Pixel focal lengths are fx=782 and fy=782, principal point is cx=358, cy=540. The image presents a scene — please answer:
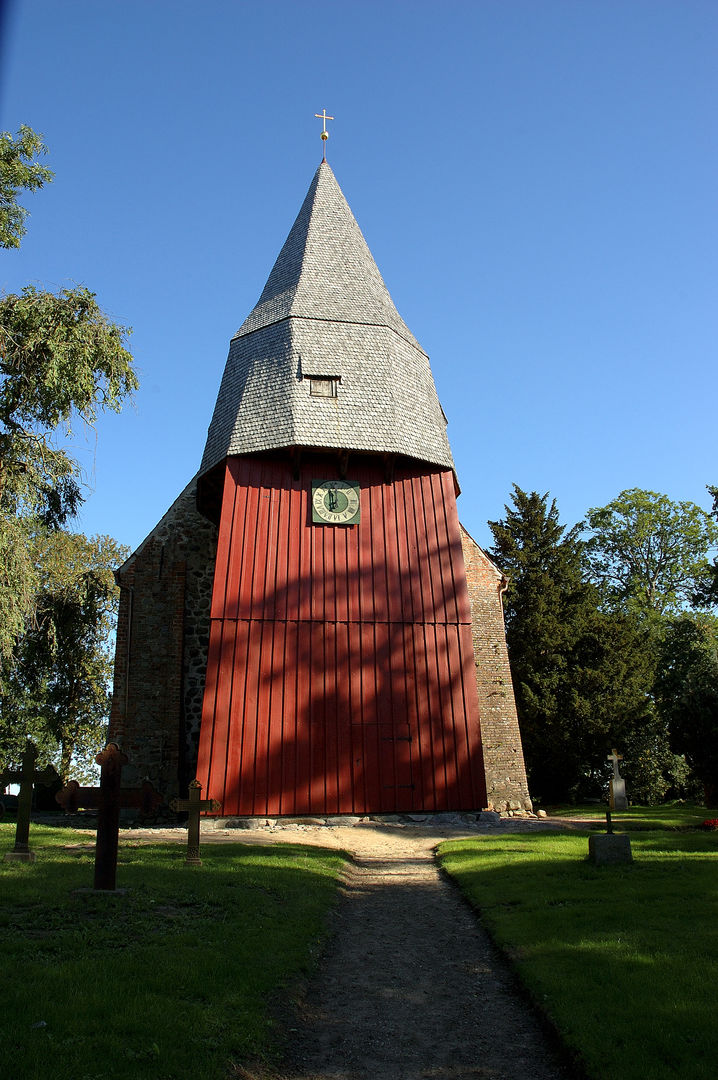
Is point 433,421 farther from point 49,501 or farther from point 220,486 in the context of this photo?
point 49,501

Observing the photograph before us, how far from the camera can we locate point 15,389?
1306 cm

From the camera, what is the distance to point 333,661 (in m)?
15.1

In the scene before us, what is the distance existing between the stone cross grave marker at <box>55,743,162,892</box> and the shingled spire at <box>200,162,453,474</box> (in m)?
9.66

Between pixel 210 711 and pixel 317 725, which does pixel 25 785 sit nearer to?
pixel 210 711

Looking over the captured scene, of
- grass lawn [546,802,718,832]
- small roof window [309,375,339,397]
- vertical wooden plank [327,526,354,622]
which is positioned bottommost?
grass lawn [546,802,718,832]

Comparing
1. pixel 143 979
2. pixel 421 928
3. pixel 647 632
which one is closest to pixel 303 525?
pixel 421 928

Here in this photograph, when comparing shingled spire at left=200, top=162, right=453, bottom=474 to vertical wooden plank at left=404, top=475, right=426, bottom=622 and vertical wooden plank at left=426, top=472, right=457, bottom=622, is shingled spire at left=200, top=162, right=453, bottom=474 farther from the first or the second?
vertical wooden plank at left=404, top=475, right=426, bottom=622

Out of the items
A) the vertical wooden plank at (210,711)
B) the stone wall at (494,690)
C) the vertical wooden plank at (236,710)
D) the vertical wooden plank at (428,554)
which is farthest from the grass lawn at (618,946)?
the stone wall at (494,690)

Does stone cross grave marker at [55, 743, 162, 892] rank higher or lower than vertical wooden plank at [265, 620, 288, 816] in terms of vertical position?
lower

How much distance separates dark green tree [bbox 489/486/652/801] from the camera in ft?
76.1

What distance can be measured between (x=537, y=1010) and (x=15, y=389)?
1203 centimetres

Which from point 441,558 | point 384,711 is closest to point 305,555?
point 441,558

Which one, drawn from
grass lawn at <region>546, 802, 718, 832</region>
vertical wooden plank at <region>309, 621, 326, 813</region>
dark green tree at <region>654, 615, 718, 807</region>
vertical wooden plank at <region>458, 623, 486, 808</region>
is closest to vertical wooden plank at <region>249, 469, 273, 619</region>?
vertical wooden plank at <region>309, 621, 326, 813</region>

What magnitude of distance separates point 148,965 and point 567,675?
2062 centimetres
